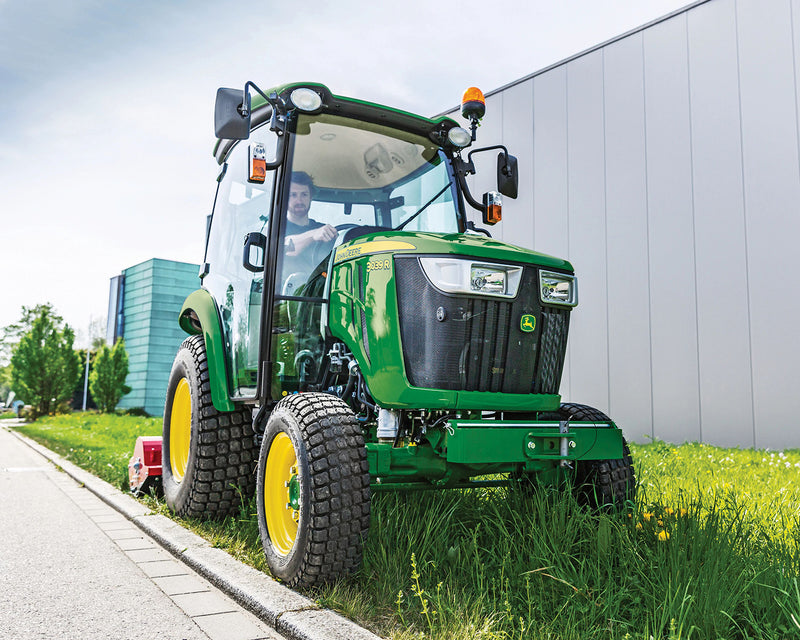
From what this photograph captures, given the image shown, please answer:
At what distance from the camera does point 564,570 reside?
295cm

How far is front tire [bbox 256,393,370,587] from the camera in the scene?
305 centimetres

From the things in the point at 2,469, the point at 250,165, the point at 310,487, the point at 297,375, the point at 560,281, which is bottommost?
the point at 2,469

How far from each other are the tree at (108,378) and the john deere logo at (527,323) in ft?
102

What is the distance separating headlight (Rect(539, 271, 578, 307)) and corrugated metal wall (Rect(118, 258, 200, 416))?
36460 mm

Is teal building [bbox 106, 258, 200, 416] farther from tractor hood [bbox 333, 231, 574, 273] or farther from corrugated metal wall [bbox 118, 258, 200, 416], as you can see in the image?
tractor hood [bbox 333, 231, 574, 273]

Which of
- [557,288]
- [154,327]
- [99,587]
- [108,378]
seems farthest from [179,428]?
[154,327]

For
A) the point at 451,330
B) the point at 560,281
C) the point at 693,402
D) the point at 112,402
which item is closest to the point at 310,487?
the point at 451,330

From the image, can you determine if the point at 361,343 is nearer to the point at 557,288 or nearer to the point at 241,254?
the point at 557,288

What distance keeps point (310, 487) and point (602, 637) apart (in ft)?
4.39

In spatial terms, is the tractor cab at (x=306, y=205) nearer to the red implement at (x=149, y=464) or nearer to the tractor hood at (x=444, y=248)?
the tractor hood at (x=444, y=248)

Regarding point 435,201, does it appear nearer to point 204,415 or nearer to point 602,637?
point 204,415

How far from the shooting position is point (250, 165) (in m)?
3.79

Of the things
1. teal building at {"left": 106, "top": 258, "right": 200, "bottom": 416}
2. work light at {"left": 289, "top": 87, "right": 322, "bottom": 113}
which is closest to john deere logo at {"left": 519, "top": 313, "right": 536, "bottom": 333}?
work light at {"left": 289, "top": 87, "right": 322, "bottom": 113}

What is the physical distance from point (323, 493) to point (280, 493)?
0.56 meters
